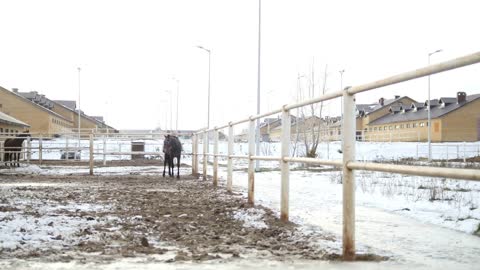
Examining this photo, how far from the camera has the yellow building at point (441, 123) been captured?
3.80m

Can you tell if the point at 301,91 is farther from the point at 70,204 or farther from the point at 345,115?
the point at 345,115

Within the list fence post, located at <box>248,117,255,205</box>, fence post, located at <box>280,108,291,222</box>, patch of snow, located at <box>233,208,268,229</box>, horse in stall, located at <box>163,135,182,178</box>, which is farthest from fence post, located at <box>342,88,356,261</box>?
horse in stall, located at <box>163,135,182,178</box>

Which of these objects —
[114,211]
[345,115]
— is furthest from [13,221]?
[345,115]

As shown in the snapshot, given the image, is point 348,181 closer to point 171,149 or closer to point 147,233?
point 147,233

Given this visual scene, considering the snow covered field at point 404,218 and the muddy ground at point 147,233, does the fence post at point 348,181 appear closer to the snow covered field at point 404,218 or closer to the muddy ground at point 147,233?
the muddy ground at point 147,233

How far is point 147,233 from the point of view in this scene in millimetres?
5559

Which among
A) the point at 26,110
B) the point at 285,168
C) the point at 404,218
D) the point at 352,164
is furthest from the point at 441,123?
the point at 26,110

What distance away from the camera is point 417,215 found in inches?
299

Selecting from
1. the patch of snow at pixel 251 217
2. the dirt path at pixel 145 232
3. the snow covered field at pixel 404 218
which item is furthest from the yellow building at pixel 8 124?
the patch of snow at pixel 251 217

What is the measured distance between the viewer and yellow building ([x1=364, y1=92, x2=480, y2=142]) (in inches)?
149

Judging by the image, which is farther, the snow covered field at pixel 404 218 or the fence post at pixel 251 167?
the fence post at pixel 251 167

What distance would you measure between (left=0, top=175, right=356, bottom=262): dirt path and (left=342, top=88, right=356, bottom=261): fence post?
7.3 inches

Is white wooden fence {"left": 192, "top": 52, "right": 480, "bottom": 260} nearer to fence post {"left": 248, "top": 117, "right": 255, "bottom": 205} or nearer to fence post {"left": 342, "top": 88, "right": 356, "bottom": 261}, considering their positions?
fence post {"left": 342, "top": 88, "right": 356, "bottom": 261}

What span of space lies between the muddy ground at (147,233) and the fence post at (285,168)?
0.69 ft
